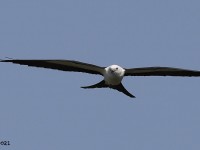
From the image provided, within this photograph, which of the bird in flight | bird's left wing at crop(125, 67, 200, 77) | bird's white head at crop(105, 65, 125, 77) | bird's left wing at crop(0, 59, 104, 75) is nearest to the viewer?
bird's white head at crop(105, 65, 125, 77)

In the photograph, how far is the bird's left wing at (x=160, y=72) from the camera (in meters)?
Answer: 30.2

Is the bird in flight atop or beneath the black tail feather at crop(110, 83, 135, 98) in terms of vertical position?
atop

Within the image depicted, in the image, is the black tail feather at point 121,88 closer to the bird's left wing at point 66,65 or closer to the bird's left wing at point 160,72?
the bird's left wing at point 160,72

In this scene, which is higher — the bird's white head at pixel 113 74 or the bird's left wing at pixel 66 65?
the bird's left wing at pixel 66 65

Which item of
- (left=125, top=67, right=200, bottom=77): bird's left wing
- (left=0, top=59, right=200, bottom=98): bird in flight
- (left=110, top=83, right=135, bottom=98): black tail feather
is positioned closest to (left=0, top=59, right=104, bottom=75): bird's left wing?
(left=0, top=59, right=200, bottom=98): bird in flight

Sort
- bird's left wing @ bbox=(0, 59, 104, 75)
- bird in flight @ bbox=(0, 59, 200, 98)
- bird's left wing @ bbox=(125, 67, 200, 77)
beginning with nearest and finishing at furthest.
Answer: bird in flight @ bbox=(0, 59, 200, 98), bird's left wing @ bbox=(0, 59, 104, 75), bird's left wing @ bbox=(125, 67, 200, 77)

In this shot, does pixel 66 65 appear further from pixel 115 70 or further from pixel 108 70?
pixel 115 70

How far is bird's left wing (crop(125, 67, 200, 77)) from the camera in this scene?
30.2 m

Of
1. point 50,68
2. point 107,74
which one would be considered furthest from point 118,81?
point 50,68

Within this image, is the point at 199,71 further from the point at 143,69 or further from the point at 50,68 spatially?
the point at 50,68

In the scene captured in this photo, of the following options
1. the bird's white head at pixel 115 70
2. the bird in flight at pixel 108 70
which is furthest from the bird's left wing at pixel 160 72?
the bird's white head at pixel 115 70

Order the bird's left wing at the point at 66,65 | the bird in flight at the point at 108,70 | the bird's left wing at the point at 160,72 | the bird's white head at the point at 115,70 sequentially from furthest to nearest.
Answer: the bird's left wing at the point at 160,72 → the bird's left wing at the point at 66,65 → the bird in flight at the point at 108,70 → the bird's white head at the point at 115,70

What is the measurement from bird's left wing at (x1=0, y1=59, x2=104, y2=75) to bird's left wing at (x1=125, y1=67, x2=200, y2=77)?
1.09 meters

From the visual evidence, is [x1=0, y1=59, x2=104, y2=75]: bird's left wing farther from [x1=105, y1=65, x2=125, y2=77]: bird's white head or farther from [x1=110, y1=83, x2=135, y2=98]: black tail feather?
[x1=110, y1=83, x2=135, y2=98]: black tail feather
